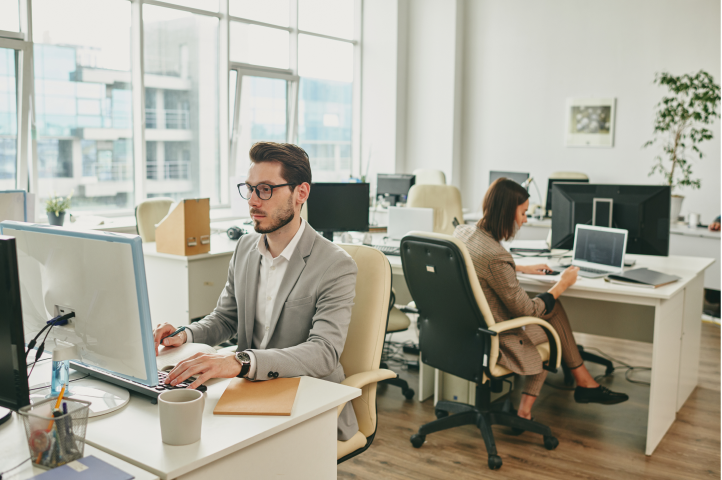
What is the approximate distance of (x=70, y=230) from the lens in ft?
4.28

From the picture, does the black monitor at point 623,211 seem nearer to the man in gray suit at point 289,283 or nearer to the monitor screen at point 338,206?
the monitor screen at point 338,206

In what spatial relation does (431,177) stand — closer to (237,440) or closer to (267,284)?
(267,284)

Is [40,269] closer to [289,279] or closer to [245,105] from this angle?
[289,279]

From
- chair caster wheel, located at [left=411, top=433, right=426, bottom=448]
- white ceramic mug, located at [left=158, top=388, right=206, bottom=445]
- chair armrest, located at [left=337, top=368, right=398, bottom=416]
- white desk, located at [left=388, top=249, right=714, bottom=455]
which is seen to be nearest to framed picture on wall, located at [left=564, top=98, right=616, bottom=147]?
white desk, located at [left=388, top=249, right=714, bottom=455]

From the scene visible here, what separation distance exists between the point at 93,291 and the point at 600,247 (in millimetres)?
2607

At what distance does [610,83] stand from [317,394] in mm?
6331

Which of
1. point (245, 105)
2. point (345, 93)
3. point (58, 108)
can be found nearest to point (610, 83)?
point (345, 93)

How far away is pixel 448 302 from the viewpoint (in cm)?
270

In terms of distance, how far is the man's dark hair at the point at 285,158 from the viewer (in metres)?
1.71

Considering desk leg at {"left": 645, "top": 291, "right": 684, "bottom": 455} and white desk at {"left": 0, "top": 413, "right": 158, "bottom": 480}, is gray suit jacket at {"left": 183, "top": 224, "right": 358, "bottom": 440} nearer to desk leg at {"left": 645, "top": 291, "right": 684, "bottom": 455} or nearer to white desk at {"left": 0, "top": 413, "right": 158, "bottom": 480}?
white desk at {"left": 0, "top": 413, "right": 158, "bottom": 480}

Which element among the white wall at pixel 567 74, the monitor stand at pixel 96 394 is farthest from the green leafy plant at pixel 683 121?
the monitor stand at pixel 96 394

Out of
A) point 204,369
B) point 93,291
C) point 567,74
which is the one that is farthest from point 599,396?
point 567,74

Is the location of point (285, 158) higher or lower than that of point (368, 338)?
higher

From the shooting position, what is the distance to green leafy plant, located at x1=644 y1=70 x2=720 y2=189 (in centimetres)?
559
